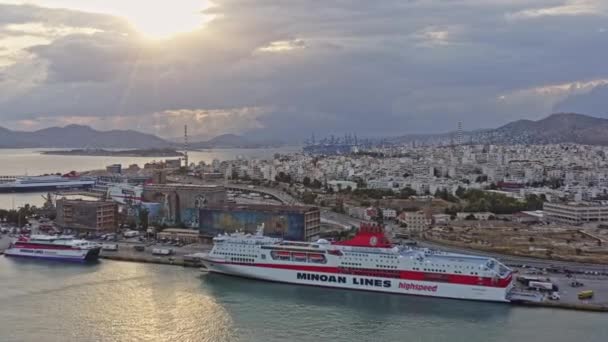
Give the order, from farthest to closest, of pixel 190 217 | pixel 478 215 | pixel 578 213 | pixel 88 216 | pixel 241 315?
pixel 478 215 → pixel 190 217 → pixel 578 213 → pixel 88 216 → pixel 241 315

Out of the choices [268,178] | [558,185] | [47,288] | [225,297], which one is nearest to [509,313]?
[225,297]

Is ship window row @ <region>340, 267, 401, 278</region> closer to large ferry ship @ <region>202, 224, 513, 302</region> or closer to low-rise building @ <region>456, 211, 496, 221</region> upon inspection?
large ferry ship @ <region>202, 224, 513, 302</region>

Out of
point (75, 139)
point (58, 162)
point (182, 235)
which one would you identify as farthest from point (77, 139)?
point (182, 235)

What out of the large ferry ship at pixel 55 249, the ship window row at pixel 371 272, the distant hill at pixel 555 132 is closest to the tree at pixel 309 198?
the large ferry ship at pixel 55 249

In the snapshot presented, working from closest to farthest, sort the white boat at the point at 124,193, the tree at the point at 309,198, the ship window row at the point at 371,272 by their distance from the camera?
the ship window row at the point at 371,272
the white boat at the point at 124,193
the tree at the point at 309,198

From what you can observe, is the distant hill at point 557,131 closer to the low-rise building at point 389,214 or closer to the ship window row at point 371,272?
the low-rise building at point 389,214

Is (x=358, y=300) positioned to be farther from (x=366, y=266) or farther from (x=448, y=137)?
(x=448, y=137)
